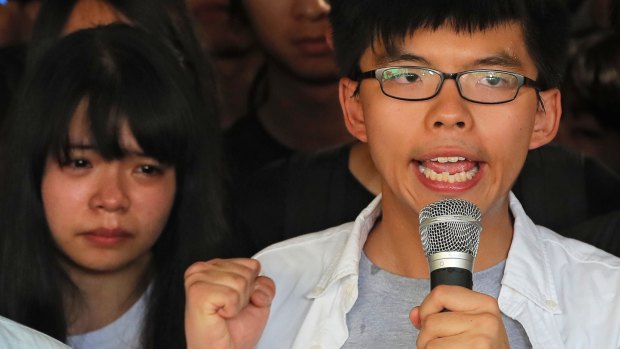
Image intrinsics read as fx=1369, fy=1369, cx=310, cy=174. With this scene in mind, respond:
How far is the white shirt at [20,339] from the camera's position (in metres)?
2.21

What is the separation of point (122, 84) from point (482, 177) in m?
1.04

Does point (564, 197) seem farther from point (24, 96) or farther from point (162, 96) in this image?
point (24, 96)

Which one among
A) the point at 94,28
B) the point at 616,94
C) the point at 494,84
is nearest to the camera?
the point at 494,84

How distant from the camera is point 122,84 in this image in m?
3.18

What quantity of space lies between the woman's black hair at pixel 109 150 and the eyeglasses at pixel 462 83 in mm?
797

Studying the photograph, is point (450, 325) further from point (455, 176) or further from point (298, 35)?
point (298, 35)

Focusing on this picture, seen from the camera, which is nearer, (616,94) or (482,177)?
(482,177)

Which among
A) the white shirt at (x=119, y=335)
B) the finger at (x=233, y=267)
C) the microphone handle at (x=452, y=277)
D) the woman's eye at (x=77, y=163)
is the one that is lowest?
the white shirt at (x=119, y=335)

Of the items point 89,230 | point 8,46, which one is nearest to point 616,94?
point 89,230

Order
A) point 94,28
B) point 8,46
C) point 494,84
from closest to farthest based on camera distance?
point 494,84 < point 94,28 < point 8,46

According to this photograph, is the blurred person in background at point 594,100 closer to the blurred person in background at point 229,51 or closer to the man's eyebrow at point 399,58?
the blurred person in background at point 229,51

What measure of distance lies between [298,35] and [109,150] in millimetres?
1143

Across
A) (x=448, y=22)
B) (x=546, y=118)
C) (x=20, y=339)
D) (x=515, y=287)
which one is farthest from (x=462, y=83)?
(x=20, y=339)

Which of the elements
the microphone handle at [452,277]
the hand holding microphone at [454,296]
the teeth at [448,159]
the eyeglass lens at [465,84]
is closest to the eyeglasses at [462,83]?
the eyeglass lens at [465,84]
